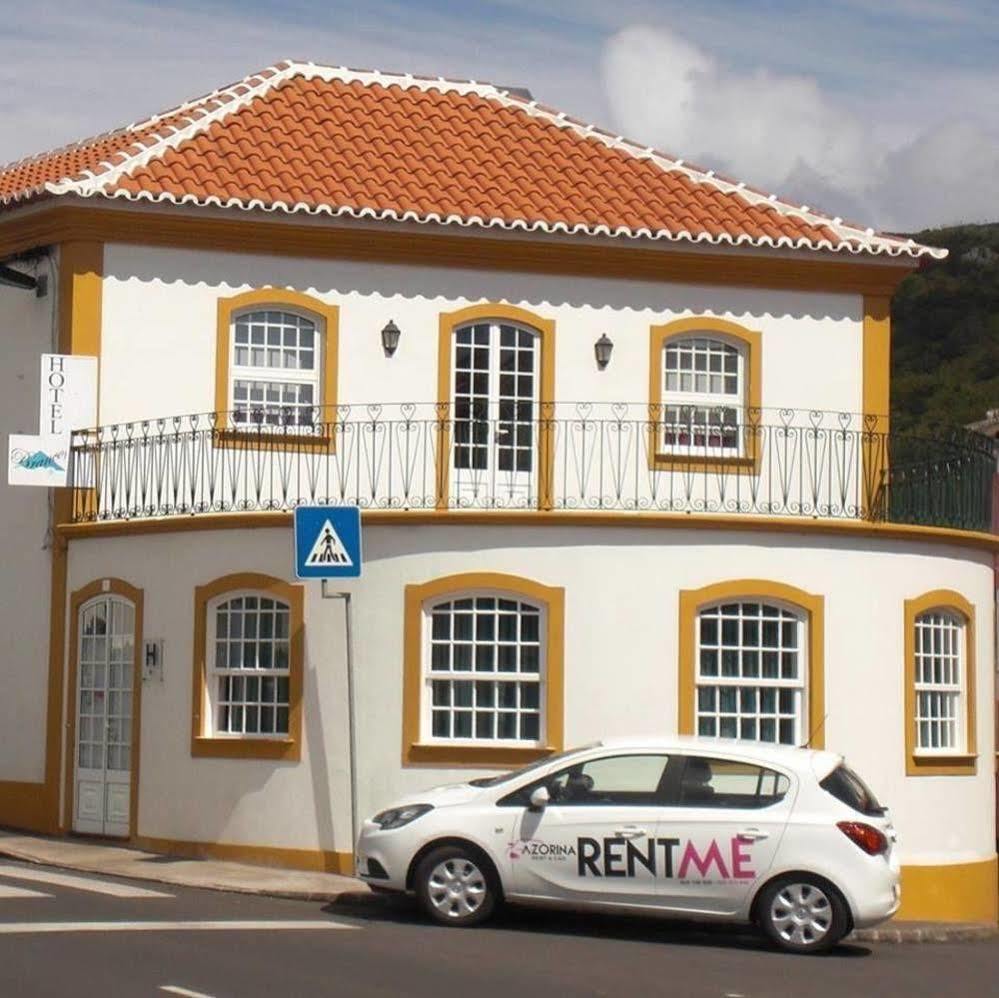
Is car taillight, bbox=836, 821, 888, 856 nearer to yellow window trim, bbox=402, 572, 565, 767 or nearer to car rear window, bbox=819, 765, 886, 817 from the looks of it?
car rear window, bbox=819, 765, 886, 817

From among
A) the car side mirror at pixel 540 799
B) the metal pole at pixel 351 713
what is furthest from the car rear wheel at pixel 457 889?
the metal pole at pixel 351 713

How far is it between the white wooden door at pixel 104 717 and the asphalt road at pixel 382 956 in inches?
115

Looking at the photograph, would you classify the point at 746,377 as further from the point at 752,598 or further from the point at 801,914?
the point at 801,914

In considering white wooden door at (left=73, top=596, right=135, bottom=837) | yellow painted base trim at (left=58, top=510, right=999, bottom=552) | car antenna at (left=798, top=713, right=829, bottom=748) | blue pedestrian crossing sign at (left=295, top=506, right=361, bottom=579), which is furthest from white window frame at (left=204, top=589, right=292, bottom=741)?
car antenna at (left=798, top=713, right=829, bottom=748)

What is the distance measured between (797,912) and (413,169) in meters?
11.3

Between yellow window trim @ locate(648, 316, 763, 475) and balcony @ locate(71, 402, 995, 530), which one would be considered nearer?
balcony @ locate(71, 402, 995, 530)

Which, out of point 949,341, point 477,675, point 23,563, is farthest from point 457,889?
point 949,341

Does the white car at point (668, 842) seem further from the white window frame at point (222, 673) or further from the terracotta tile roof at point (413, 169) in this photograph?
the terracotta tile roof at point (413, 169)

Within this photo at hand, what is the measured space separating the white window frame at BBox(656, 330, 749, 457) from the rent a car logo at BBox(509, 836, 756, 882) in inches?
321

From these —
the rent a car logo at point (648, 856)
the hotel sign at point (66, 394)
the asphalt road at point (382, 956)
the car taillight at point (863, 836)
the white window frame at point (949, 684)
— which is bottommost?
the asphalt road at point (382, 956)

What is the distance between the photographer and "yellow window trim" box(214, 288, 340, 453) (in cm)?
2205

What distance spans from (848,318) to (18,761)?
33.4 ft

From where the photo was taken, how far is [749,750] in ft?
52.4

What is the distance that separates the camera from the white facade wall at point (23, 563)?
2184 cm
